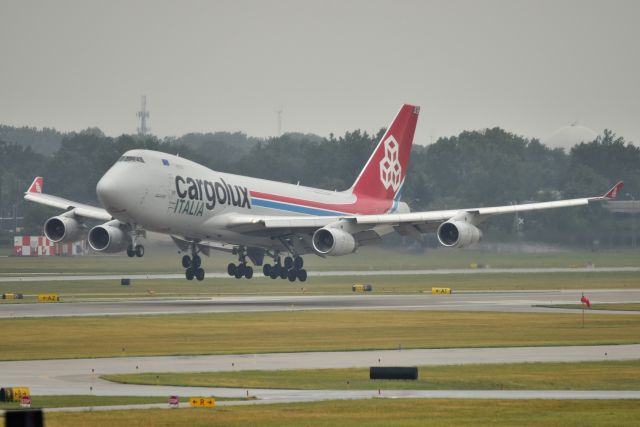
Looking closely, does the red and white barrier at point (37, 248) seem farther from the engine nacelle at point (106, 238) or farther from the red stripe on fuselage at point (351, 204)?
the engine nacelle at point (106, 238)

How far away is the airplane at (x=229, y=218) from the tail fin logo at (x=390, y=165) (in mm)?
3606

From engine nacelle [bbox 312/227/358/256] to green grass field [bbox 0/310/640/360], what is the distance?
10.0m

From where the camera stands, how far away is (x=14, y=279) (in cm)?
9075

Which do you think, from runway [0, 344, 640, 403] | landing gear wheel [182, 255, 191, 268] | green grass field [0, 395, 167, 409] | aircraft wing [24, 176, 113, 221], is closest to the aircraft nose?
aircraft wing [24, 176, 113, 221]

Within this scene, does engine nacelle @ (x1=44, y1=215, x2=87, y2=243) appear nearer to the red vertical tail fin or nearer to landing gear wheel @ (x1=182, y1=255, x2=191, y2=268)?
landing gear wheel @ (x1=182, y1=255, x2=191, y2=268)

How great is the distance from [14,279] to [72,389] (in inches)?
2420

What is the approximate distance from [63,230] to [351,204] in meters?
19.4

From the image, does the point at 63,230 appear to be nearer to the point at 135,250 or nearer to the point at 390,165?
the point at 135,250

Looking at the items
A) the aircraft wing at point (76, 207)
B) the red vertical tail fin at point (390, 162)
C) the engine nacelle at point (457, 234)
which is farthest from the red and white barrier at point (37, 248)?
the engine nacelle at point (457, 234)

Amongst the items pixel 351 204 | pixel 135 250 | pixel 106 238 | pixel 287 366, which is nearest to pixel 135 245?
pixel 135 250

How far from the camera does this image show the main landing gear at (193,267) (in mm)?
73875

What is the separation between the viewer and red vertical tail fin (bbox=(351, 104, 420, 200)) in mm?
84750

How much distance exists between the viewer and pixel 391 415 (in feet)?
89.6

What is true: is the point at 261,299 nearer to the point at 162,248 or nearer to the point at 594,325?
the point at 594,325
